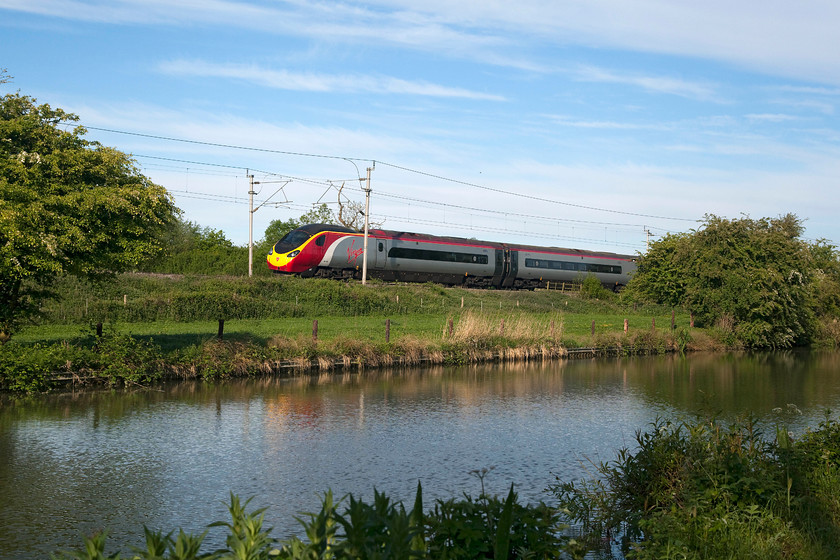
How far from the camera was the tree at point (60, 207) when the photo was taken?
16766 mm

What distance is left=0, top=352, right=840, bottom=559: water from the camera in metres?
9.66

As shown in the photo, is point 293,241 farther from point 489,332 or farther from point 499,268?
Answer: point 489,332

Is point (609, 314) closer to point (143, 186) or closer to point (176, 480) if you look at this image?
point (143, 186)

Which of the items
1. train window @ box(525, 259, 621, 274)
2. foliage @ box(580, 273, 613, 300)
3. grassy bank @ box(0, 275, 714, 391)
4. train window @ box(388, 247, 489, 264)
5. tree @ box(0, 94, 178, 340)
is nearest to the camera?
tree @ box(0, 94, 178, 340)

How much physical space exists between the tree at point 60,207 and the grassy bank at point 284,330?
208 centimetres

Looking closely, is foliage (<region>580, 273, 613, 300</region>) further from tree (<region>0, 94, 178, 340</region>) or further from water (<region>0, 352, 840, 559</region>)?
tree (<region>0, 94, 178, 340</region>)

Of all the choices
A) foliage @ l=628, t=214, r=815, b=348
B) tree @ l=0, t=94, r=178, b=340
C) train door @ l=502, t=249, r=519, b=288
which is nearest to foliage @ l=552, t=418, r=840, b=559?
tree @ l=0, t=94, r=178, b=340

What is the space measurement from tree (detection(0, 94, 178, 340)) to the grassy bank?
6.82 feet

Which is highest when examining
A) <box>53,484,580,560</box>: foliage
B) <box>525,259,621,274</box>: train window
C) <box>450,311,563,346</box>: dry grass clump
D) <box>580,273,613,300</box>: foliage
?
<box>525,259,621,274</box>: train window

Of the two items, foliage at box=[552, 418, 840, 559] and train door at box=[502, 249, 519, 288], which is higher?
train door at box=[502, 249, 519, 288]

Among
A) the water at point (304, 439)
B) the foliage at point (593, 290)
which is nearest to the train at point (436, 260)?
the foliage at point (593, 290)

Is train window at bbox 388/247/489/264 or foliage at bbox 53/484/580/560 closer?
foliage at bbox 53/484/580/560

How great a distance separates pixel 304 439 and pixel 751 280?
29.4m

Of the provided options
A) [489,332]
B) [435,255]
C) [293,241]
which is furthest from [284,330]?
[435,255]
